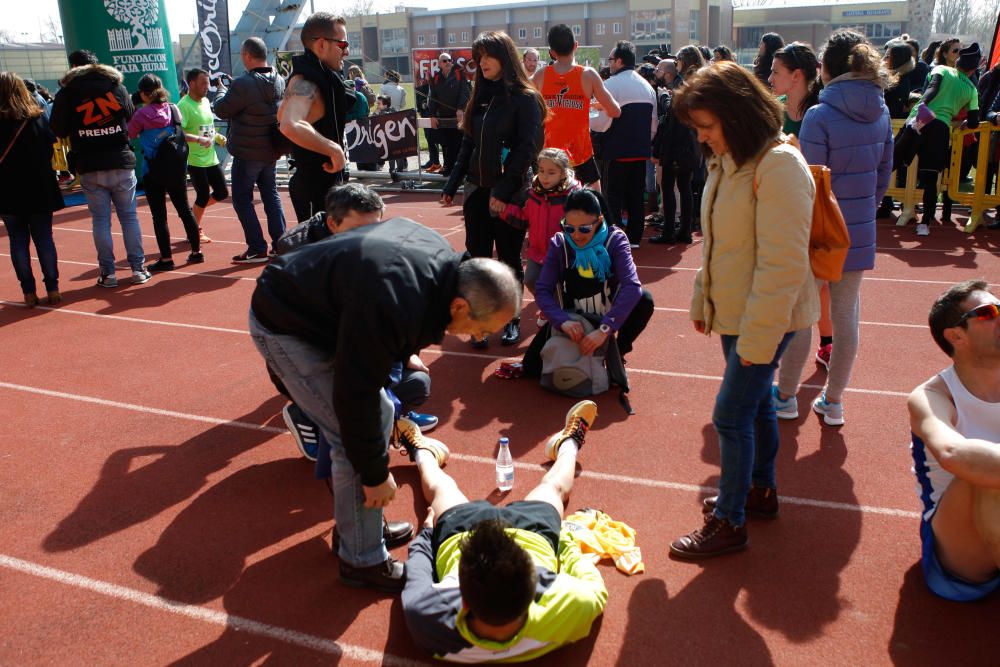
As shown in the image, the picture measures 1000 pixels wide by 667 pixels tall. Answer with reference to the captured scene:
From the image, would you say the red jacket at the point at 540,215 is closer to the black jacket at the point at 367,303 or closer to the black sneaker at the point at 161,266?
the black jacket at the point at 367,303

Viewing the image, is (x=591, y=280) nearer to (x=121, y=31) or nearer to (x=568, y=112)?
(x=568, y=112)

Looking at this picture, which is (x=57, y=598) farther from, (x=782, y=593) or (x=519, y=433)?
(x=782, y=593)

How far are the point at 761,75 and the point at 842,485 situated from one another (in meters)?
5.16

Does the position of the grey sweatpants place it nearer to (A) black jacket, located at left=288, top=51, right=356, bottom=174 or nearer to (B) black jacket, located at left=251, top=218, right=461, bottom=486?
(B) black jacket, located at left=251, top=218, right=461, bottom=486

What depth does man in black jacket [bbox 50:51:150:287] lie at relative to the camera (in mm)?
7410

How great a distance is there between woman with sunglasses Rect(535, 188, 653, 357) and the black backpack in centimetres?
504

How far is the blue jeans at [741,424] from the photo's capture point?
308cm

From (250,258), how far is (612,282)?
5433 mm

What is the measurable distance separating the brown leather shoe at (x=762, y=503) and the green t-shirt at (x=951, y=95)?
738cm

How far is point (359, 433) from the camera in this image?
8.59ft

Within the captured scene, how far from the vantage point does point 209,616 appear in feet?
10.4

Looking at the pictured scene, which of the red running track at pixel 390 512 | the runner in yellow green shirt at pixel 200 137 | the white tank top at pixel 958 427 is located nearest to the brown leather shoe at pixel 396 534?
the red running track at pixel 390 512

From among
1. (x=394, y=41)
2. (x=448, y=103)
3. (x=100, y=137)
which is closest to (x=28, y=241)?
(x=100, y=137)

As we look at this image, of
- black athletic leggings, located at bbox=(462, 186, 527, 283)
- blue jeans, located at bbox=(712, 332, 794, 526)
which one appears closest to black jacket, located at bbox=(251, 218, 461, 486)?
blue jeans, located at bbox=(712, 332, 794, 526)
